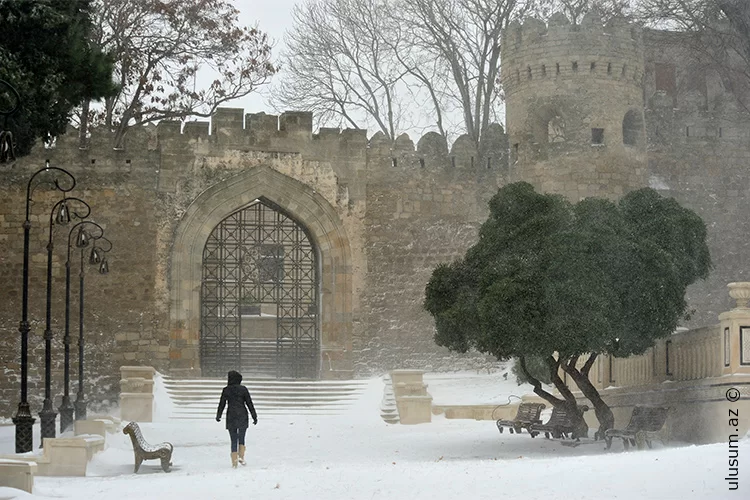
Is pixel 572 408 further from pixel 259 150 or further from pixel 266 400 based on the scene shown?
pixel 259 150

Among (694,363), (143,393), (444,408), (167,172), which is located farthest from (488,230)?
(167,172)

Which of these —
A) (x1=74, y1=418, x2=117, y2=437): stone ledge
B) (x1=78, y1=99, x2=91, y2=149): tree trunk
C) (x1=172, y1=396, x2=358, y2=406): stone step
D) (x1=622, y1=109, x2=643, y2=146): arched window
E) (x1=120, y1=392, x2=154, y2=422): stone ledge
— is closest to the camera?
(x1=74, y1=418, x2=117, y2=437): stone ledge

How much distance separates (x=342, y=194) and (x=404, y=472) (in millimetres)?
12757

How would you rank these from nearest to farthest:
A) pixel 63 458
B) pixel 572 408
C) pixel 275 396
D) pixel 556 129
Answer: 1. pixel 63 458
2. pixel 572 408
3. pixel 275 396
4. pixel 556 129

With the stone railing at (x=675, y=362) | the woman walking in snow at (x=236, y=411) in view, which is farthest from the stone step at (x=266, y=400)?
the woman walking in snow at (x=236, y=411)

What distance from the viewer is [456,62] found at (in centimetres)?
2894

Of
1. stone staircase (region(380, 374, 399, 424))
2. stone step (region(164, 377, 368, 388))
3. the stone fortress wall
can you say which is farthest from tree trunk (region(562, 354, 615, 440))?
the stone fortress wall

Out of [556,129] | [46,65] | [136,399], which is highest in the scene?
[556,129]

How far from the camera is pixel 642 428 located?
1397 centimetres

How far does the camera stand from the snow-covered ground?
9.77 meters

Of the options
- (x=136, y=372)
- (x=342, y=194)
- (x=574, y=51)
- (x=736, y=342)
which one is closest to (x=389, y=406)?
(x=136, y=372)

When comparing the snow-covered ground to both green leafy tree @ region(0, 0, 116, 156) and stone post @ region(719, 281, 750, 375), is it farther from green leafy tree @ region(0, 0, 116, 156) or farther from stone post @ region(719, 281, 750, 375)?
green leafy tree @ region(0, 0, 116, 156)

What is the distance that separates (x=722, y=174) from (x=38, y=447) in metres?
16.1

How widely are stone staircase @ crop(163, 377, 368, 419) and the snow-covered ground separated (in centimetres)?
356
